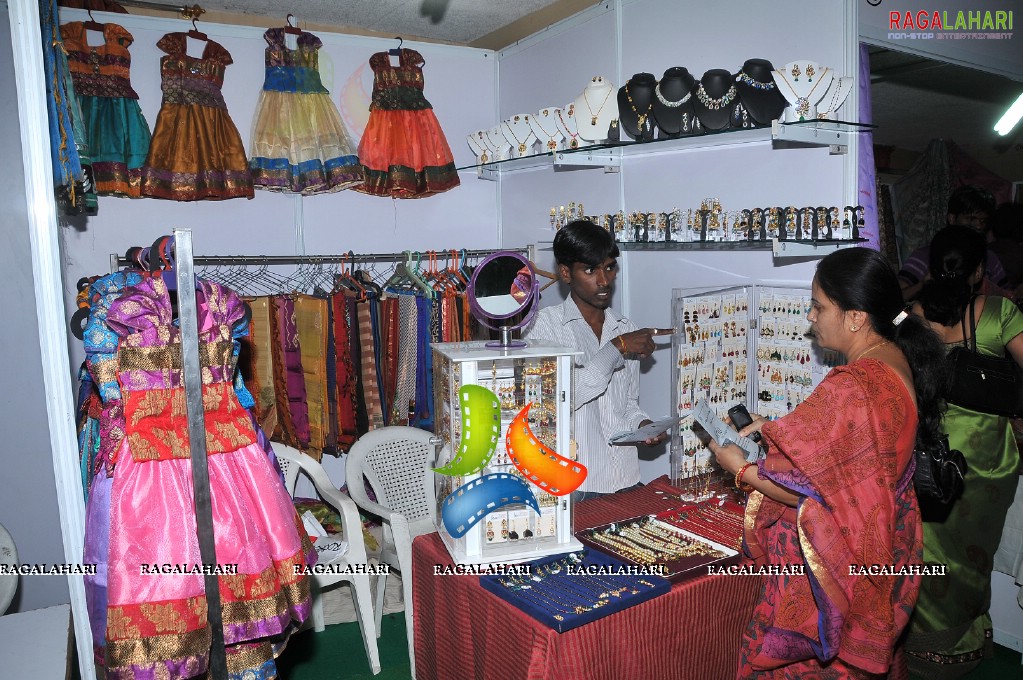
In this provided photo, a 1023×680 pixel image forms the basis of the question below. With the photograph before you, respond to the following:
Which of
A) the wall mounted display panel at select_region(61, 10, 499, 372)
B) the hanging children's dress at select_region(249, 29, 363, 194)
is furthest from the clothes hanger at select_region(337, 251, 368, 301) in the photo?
the hanging children's dress at select_region(249, 29, 363, 194)

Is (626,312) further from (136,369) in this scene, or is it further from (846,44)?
(136,369)

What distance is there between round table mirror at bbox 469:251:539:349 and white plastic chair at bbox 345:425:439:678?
1.32 meters

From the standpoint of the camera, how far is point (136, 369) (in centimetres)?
209

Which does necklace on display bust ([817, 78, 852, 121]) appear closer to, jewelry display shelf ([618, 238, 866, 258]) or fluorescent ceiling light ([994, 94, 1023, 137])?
jewelry display shelf ([618, 238, 866, 258])

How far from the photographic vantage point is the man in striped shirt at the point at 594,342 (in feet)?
9.48

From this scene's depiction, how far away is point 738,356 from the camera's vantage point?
3.07 meters

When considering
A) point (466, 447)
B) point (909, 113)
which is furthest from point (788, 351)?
point (909, 113)

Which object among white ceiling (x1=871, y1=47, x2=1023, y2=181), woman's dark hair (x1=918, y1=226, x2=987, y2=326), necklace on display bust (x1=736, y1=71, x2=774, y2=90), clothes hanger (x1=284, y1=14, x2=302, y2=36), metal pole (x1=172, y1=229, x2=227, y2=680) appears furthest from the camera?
clothes hanger (x1=284, y1=14, x2=302, y2=36)

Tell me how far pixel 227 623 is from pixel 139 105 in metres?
2.96

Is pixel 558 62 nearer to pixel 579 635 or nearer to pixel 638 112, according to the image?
pixel 638 112

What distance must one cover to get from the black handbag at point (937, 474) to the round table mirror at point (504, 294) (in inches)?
49.0

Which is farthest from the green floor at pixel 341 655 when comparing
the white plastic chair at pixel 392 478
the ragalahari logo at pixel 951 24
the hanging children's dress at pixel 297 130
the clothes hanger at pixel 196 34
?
the ragalahari logo at pixel 951 24

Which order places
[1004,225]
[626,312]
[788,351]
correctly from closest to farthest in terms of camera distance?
[788,351]
[626,312]
[1004,225]

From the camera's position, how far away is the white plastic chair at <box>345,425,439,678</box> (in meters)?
3.50
